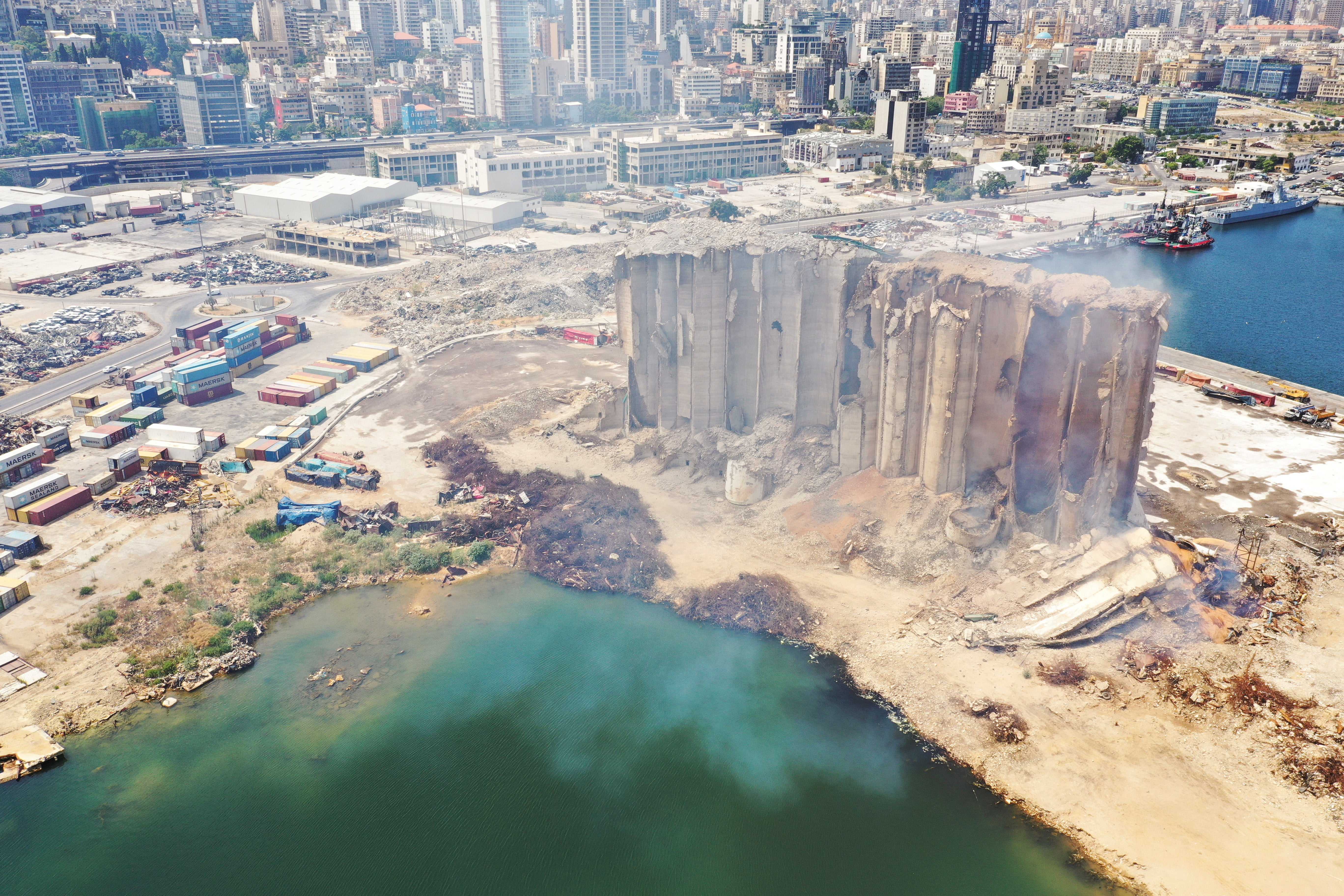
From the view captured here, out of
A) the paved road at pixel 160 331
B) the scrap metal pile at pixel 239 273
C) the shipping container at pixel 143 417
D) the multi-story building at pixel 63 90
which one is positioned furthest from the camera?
the multi-story building at pixel 63 90

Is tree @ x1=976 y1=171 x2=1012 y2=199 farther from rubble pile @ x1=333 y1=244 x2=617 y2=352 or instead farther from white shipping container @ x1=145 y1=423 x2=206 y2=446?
white shipping container @ x1=145 y1=423 x2=206 y2=446

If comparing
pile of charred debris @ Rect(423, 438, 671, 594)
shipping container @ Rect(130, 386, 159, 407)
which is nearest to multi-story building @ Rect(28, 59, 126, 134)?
shipping container @ Rect(130, 386, 159, 407)

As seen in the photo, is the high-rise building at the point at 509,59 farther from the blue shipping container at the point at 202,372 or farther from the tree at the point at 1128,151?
the blue shipping container at the point at 202,372

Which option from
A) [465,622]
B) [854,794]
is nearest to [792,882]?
[854,794]

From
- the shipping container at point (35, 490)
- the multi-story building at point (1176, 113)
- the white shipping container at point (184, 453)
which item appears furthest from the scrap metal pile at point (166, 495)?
the multi-story building at point (1176, 113)

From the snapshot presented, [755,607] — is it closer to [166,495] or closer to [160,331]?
[166,495]
